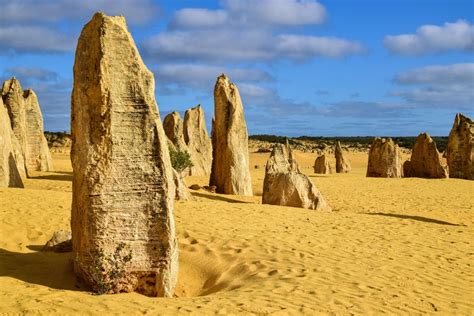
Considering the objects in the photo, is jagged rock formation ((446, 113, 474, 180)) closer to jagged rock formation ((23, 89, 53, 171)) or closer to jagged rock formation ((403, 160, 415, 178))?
jagged rock formation ((403, 160, 415, 178))

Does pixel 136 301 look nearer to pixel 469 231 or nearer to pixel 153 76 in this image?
pixel 153 76

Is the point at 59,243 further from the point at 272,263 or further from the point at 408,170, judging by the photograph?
the point at 408,170

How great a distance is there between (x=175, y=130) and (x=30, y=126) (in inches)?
255

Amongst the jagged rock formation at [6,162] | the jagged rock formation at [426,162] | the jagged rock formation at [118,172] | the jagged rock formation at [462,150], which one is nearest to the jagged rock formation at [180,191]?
the jagged rock formation at [6,162]

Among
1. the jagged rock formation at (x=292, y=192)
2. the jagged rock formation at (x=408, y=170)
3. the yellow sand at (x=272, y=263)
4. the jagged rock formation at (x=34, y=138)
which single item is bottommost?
the yellow sand at (x=272, y=263)

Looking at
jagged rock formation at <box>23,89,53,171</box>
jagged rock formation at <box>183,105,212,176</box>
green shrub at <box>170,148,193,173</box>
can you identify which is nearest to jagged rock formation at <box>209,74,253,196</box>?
green shrub at <box>170,148,193,173</box>

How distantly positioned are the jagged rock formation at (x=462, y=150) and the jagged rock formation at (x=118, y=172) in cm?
2416

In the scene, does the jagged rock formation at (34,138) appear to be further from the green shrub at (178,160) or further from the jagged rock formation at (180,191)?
the jagged rock formation at (180,191)

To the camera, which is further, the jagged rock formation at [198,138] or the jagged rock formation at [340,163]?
the jagged rock formation at [340,163]

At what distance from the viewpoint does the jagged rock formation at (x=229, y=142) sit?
18453 mm

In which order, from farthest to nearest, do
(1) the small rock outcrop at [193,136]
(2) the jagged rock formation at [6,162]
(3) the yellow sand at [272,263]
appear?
(1) the small rock outcrop at [193,136] < (2) the jagged rock formation at [6,162] < (3) the yellow sand at [272,263]

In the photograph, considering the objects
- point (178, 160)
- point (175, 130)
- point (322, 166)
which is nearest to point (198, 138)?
point (175, 130)

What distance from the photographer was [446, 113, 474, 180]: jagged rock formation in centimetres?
2805

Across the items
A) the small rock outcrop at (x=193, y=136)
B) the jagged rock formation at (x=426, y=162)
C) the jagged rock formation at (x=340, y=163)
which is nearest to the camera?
the small rock outcrop at (x=193, y=136)
